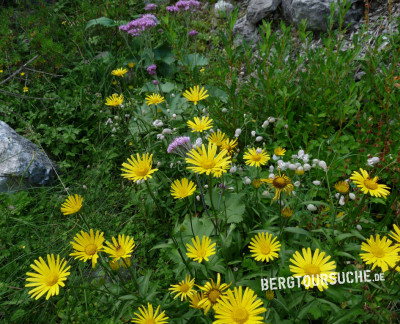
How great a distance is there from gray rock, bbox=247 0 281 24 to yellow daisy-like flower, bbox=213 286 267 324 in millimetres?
3758

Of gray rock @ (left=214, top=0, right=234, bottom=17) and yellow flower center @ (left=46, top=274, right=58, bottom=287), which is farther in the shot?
gray rock @ (left=214, top=0, right=234, bottom=17)

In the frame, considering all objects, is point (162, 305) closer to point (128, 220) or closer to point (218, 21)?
point (128, 220)

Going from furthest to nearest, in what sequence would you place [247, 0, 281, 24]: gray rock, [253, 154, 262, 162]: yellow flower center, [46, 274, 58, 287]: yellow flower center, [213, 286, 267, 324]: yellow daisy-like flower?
[247, 0, 281, 24]: gray rock < [253, 154, 262, 162]: yellow flower center < [46, 274, 58, 287]: yellow flower center < [213, 286, 267, 324]: yellow daisy-like flower

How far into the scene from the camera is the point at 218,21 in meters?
4.81

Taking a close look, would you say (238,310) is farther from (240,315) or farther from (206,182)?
(206,182)

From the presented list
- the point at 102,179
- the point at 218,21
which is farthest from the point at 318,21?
the point at 102,179

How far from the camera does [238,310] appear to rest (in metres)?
1.13

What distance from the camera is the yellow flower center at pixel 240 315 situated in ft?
3.64

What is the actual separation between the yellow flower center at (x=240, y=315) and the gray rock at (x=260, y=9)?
12.5 ft

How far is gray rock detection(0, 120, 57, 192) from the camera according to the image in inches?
107

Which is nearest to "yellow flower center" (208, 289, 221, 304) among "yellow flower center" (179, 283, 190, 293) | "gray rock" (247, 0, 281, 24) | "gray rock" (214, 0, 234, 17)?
"yellow flower center" (179, 283, 190, 293)

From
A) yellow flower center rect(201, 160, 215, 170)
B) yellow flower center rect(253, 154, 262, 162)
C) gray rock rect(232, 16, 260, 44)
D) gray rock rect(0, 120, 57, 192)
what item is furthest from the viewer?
gray rock rect(232, 16, 260, 44)

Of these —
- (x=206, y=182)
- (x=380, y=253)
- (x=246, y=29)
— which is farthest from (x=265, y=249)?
(x=246, y=29)

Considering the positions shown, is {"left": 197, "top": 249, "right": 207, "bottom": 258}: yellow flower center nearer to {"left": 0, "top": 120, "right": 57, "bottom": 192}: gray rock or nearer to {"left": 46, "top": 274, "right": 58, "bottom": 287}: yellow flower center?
{"left": 46, "top": 274, "right": 58, "bottom": 287}: yellow flower center
